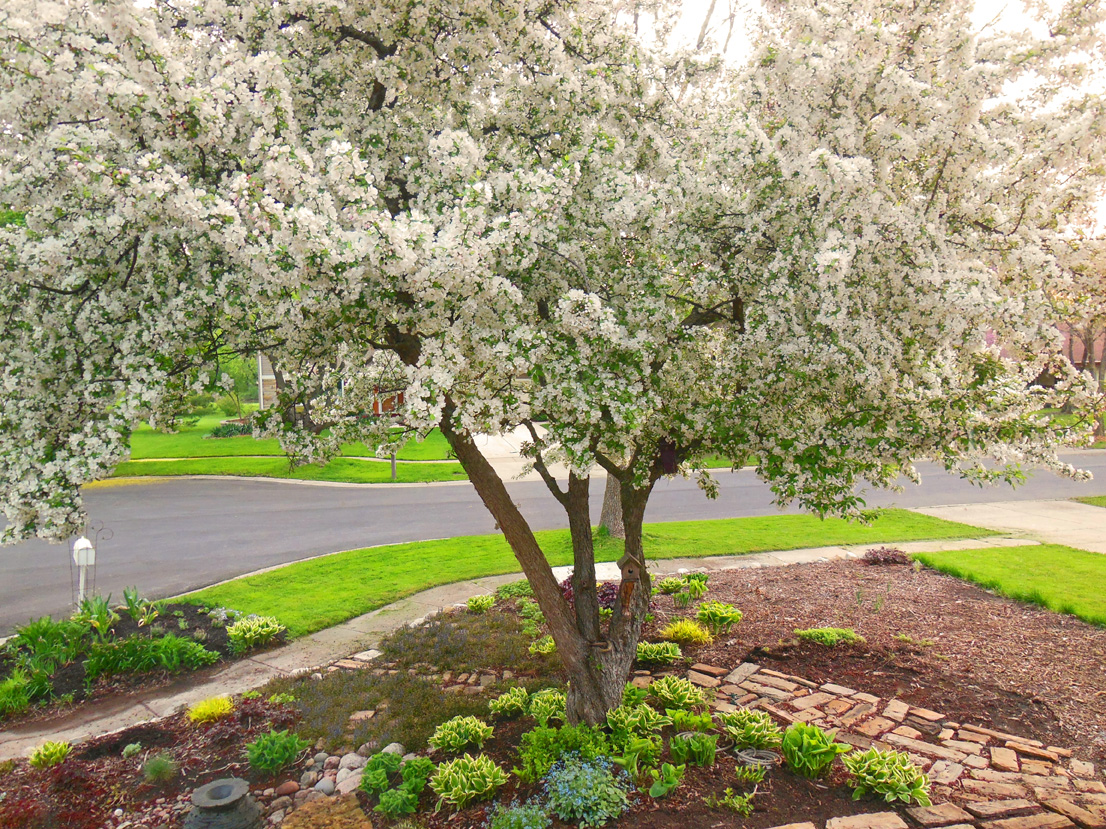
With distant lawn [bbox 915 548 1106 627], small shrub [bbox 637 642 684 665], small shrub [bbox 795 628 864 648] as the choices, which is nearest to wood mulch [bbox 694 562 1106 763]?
small shrub [bbox 795 628 864 648]

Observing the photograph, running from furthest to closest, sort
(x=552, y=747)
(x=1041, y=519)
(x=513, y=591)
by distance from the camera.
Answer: (x=1041, y=519)
(x=513, y=591)
(x=552, y=747)

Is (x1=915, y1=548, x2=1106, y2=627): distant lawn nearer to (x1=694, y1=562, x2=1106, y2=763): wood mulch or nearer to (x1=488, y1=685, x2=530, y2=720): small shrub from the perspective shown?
(x1=694, y1=562, x2=1106, y2=763): wood mulch

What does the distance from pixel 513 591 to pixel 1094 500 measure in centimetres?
1729

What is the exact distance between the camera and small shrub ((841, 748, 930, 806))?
491cm

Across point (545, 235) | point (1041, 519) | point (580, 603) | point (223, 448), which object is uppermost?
point (545, 235)

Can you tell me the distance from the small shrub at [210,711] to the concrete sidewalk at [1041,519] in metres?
14.6

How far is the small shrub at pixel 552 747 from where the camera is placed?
5383 mm

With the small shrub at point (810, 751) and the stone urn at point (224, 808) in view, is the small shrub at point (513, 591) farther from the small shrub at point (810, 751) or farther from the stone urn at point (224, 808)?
the stone urn at point (224, 808)

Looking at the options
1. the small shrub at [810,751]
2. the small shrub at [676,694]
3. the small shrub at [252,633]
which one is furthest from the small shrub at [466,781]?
the small shrub at [252,633]

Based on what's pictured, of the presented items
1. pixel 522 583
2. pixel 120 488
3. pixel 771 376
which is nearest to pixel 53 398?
pixel 771 376

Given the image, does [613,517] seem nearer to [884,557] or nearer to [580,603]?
[884,557]

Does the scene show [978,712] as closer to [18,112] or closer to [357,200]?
[357,200]

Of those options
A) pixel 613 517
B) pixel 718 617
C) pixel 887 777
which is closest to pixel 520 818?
pixel 887 777

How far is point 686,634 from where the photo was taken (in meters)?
8.26
